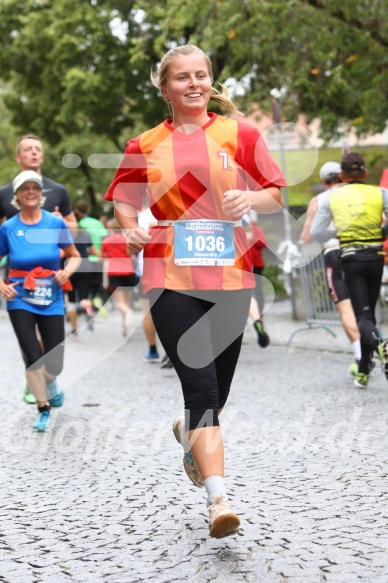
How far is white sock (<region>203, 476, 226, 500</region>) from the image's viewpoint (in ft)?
12.7

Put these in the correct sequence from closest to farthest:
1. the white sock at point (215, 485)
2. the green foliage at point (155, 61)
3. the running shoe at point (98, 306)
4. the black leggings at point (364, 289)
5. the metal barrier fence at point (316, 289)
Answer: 1. the white sock at point (215, 485)
2. the black leggings at point (364, 289)
3. the metal barrier fence at point (316, 289)
4. the green foliage at point (155, 61)
5. the running shoe at point (98, 306)

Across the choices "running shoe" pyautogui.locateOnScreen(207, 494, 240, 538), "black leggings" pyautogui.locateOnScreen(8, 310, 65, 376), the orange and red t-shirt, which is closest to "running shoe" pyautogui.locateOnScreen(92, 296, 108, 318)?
"black leggings" pyautogui.locateOnScreen(8, 310, 65, 376)

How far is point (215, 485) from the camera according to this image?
391 cm

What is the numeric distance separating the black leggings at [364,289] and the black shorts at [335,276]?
806 millimetres

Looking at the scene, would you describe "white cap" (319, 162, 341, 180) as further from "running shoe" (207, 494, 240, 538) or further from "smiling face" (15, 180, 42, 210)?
"running shoe" (207, 494, 240, 538)

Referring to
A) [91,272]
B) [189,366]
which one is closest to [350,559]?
[189,366]

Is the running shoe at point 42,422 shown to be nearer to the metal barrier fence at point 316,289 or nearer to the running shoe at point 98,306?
the metal barrier fence at point 316,289

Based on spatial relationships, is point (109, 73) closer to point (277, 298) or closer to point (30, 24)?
point (30, 24)

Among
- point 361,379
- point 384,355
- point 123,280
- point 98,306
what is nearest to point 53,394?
point 384,355

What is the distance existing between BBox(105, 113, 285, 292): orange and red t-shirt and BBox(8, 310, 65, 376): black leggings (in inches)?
118

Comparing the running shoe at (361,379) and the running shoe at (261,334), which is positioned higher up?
the running shoe at (261,334)

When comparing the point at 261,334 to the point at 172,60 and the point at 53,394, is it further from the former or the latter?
the point at 172,60

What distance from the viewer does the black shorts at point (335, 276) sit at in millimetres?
9167

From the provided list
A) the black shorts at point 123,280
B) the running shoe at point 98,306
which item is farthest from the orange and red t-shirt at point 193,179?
the running shoe at point 98,306
